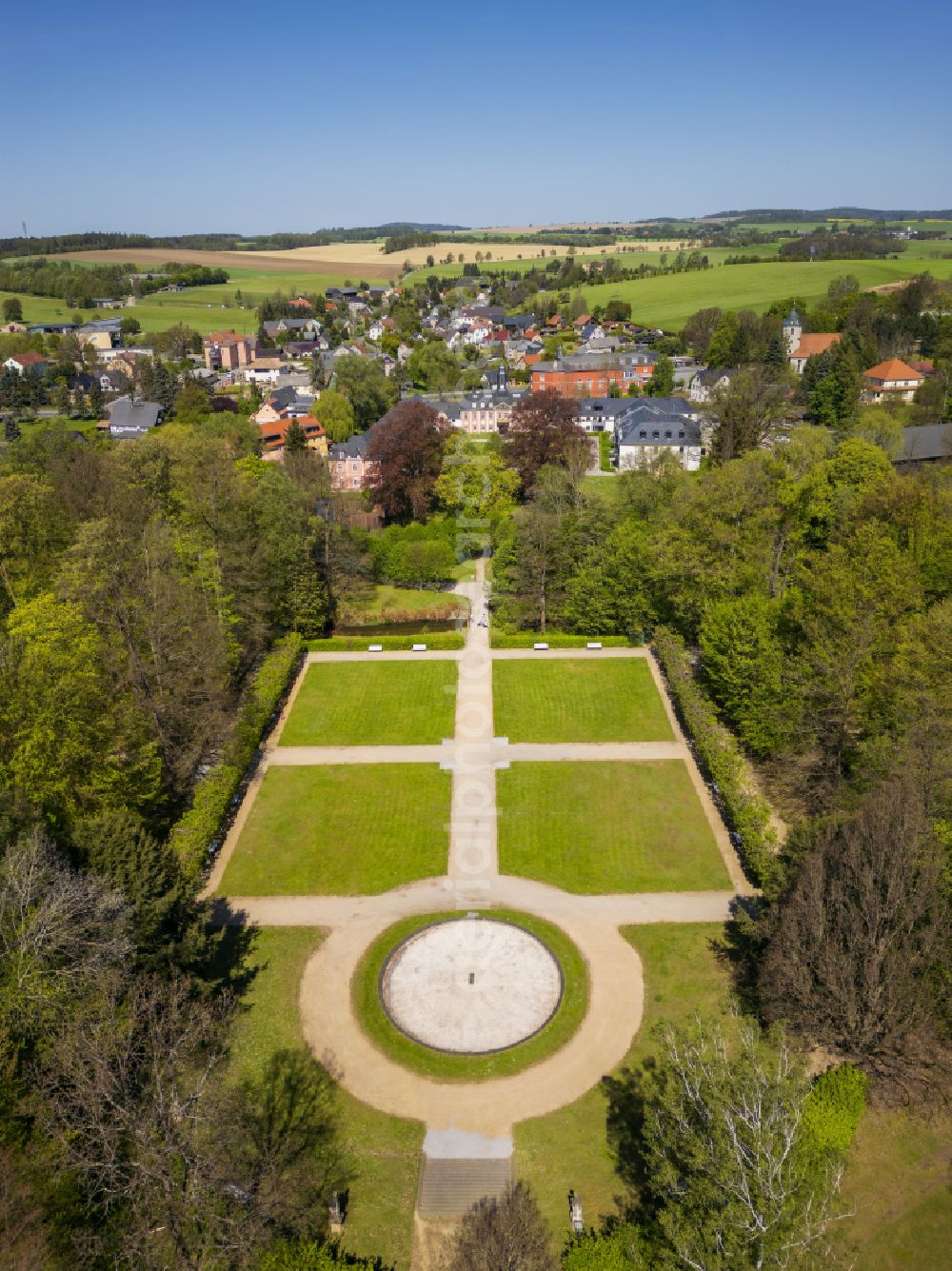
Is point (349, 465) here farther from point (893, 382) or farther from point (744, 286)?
point (744, 286)

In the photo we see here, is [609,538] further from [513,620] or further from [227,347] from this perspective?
[227,347]

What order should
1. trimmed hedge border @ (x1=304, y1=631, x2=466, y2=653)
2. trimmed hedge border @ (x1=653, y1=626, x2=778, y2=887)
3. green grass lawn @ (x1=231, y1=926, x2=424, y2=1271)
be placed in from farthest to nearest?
trimmed hedge border @ (x1=304, y1=631, x2=466, y2=653), trimmed hedge border @ (x1=653, y1=626, x2=778, y2=887), green grass lawn @ (x1=231, y1=926, x2=424, y2=1271)

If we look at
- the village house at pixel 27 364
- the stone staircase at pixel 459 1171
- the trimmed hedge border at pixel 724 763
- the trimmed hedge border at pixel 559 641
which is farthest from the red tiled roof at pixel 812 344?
the stone staircase at pixel 459 1171

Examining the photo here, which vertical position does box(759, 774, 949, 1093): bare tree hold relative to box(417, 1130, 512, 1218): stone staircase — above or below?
above

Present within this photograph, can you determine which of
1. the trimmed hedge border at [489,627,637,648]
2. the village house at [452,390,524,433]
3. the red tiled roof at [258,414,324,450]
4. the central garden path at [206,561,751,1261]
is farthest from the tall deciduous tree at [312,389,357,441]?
the central garden path at [206,561,751,1261]

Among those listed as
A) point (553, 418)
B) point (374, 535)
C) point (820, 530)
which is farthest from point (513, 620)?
point (553, 418)

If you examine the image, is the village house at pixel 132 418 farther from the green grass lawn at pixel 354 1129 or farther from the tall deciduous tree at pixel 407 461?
the green grass lawn at pixel 354 1129

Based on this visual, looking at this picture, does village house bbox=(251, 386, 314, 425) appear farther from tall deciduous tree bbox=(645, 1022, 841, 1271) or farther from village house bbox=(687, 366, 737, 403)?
tall deciduous tree bbox=(645, 1022, 841, 1271)
